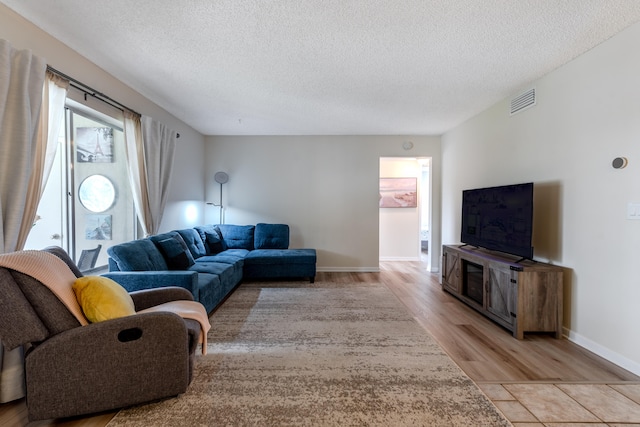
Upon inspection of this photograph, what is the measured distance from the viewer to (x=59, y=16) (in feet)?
6.32

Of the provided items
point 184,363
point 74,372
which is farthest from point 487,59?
point 74,372

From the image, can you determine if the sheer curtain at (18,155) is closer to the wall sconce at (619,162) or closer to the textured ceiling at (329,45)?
the textured ceiling at (329,45)

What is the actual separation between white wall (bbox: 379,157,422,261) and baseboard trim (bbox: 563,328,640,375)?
3.81m

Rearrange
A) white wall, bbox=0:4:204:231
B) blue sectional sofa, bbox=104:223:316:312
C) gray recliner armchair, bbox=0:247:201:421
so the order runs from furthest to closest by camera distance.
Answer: blue sectional sofa, bbox=104:223:316:312, white wall, bbox=0:4:204:231, gray recliner armchair, bbox=0:247:201:421

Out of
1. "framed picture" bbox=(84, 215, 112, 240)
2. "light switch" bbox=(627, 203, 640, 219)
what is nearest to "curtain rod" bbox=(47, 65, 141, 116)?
"framed picture" bbox=(84, 215, 112, 240)

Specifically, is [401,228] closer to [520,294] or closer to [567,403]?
[520,294]

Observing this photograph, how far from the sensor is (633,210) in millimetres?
2008

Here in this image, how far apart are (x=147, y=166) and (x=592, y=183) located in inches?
177

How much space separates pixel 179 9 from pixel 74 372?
2.35m

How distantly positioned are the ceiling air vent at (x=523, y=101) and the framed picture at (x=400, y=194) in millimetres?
3126

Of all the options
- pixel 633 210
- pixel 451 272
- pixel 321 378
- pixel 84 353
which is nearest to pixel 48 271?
pixel 84 353

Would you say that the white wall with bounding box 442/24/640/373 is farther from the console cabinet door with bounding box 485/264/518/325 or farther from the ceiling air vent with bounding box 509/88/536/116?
the console cabinet door with bounding box 485/264/518/325

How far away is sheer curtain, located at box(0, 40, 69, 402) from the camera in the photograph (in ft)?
5.38

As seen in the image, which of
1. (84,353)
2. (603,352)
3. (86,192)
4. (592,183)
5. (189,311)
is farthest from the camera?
(86,192)
